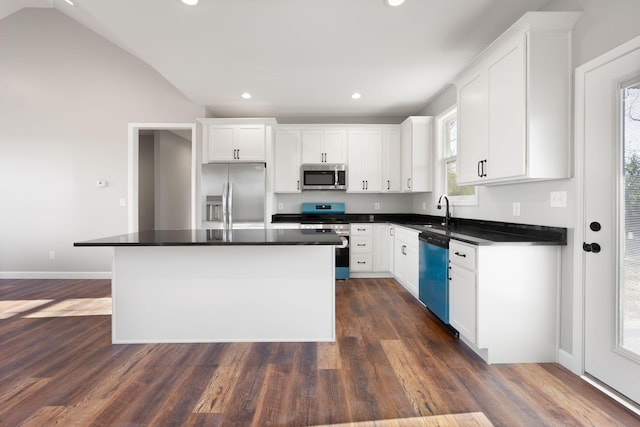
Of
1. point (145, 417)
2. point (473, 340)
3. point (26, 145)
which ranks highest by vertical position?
point (26, 145)

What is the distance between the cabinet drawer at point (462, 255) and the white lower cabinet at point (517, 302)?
0.17 ft

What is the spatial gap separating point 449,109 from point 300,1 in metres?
2.37

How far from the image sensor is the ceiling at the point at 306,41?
8.07 feet

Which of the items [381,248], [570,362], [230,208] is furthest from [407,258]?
[230,208]

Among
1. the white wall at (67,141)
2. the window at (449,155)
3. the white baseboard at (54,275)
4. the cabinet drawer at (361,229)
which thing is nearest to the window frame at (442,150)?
the window at (449,155)

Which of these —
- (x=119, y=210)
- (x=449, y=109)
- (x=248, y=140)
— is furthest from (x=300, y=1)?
(x=119, y=210)

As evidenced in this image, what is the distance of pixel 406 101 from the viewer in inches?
182

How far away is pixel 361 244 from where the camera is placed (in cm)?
482

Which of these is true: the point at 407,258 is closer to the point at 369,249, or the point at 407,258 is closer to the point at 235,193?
the point at 369,249

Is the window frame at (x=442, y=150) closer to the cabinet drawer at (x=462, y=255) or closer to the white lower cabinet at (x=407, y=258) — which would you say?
the white lower cabinet at (x=407, y=258)

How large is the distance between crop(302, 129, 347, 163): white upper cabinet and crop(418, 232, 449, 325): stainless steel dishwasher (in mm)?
2224

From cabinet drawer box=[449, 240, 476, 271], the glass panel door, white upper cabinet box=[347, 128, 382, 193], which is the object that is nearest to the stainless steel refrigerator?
white upper cabinet box=[347, 128, 382, 193]

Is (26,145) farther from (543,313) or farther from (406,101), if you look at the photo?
(543,313)

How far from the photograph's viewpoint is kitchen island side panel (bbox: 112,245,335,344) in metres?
2.60
